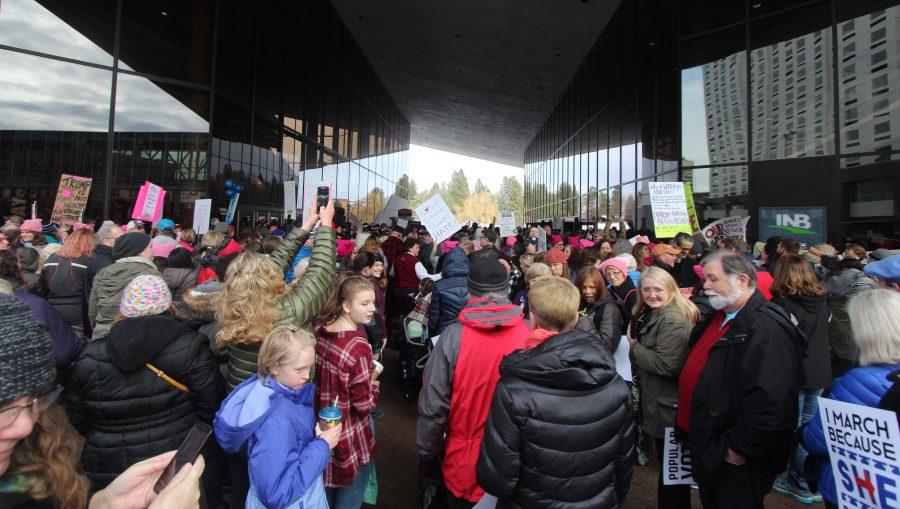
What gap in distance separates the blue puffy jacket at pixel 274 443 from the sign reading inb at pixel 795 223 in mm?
11819

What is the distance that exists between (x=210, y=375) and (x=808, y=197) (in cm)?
1265

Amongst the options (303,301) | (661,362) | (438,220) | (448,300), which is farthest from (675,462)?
(438,220)

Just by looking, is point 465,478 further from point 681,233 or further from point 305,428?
point 681,233

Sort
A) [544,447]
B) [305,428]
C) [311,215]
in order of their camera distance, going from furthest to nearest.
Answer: [311,215]
[305,428]
[544,447]

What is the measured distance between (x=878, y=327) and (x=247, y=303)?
320 cm

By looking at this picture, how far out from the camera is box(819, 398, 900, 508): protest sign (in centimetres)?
178

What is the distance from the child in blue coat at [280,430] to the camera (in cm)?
203

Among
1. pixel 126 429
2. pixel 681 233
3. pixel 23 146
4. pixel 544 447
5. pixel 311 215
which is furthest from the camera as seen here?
pixel 23 146

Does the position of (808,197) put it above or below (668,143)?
below

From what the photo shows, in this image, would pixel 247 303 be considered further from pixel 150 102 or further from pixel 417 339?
pixel 150 102

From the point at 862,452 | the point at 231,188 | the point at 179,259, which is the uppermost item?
the point at 231,188

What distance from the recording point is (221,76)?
10945mm

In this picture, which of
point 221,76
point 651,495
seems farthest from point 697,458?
point 221,76

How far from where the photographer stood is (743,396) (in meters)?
2.42
